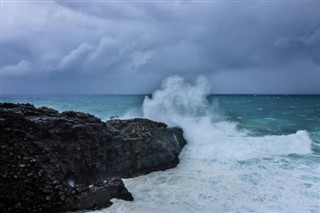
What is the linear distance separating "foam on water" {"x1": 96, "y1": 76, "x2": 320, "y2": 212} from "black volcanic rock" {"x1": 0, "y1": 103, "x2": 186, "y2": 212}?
2.56 ft

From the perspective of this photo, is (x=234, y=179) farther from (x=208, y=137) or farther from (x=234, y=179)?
(x=208, y=137)

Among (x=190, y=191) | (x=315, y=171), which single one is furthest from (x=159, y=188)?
(x=315, y=171)

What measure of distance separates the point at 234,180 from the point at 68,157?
7.29 m

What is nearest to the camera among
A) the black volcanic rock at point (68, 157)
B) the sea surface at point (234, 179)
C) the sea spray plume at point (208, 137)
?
the black volcanic rock at point (68, 157)

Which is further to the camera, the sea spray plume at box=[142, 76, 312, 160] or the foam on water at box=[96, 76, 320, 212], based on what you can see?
the sea spray plume at box=[142, 76, 312, 160]

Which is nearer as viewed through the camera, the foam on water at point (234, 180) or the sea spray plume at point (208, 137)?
the foam on water at point (234, 180)

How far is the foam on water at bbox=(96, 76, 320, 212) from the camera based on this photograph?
1096 cm

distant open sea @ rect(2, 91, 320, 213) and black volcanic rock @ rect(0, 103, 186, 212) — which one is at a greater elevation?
black volcanic rock @ rect(0, 103, 186, 212)

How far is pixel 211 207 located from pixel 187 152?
788cm

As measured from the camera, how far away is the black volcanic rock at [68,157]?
31.7ft

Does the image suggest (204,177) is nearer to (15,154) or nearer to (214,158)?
(214,158)

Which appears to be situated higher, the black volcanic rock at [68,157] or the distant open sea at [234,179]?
the black volcanic rock at [68,157]

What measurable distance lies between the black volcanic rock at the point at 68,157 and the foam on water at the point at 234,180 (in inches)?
30.7

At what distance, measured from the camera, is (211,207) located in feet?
35.4
